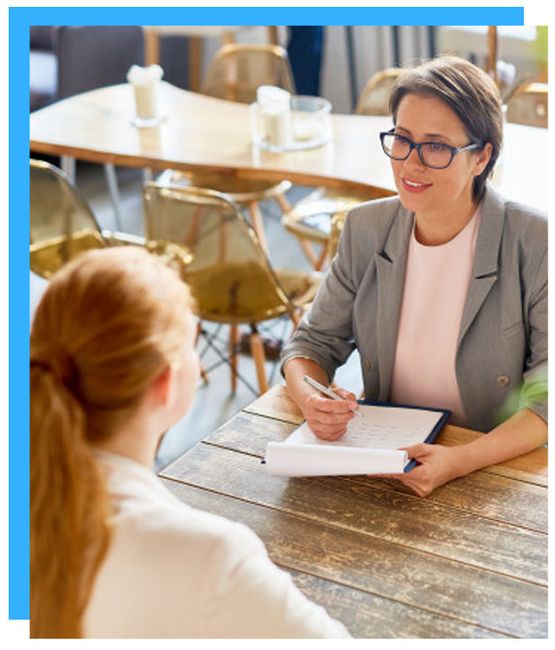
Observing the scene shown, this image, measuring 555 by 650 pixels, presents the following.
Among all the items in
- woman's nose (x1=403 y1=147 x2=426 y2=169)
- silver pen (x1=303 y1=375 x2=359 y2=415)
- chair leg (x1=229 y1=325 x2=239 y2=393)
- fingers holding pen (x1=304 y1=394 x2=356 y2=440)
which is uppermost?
woman's nose (x1=403 y1=147 x2=426 y2=169)

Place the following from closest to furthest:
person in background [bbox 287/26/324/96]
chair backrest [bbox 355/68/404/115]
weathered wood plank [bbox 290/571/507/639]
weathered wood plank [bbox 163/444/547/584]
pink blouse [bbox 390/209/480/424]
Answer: weathered wood plank [bbox 290/571/507/639]
weathered wood plank [bbox 163/444/547/584]
pink blouse [bbox 390/209/480/424]
chair backrest [bbox 355/68/404/115]
person in background [bbox 287/26/324/96]

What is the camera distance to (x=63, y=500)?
1.18 metres

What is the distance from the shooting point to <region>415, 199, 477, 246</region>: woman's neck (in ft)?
6.81

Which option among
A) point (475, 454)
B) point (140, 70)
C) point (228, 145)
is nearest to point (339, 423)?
point (475, 454)

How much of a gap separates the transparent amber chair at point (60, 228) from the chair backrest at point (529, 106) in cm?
133

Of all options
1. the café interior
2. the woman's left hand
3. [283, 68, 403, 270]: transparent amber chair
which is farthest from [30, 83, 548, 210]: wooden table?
the woman's left hand

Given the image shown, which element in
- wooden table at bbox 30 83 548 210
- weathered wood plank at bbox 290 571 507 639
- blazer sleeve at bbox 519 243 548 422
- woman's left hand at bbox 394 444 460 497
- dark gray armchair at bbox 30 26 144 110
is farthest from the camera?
dark gray armchair at bbox 30 26 144 110

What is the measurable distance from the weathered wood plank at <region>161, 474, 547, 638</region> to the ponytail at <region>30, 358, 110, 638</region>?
0.46m

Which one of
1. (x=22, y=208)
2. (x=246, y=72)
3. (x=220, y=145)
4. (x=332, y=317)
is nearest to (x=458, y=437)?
(x=332, y=317)

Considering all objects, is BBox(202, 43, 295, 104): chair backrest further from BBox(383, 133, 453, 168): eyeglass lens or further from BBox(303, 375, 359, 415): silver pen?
BBox(303, 375, 359, 415): silver pen

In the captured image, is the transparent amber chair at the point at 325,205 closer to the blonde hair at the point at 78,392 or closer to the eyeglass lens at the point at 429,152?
the eyeglass lens at the point at 429,152

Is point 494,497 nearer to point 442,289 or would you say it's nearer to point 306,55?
point 442,289

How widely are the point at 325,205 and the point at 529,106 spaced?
777mm

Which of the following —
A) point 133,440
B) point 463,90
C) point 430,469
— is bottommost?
point 430,469
